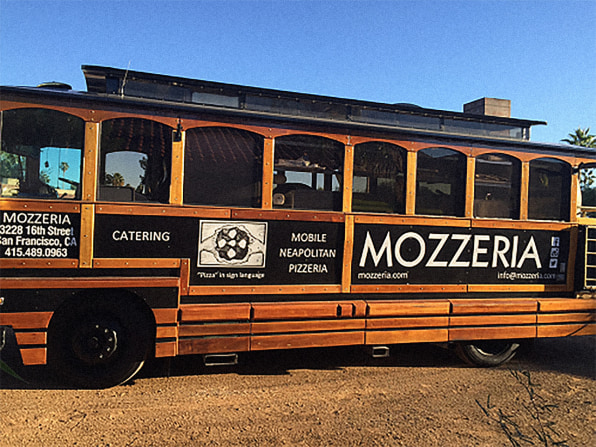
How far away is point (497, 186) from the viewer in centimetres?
658

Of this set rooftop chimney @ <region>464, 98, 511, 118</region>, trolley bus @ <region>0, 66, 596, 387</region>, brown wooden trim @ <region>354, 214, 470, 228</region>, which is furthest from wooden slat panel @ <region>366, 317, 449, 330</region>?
rooftop chimney @ <region>464, 98, 511, 118</region>

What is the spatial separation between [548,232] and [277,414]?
4588 millimetres

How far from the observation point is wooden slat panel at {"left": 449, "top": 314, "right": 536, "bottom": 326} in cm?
620

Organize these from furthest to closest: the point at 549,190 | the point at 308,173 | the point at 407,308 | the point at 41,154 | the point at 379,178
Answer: the point at 549,190
the point at 379,178
the point at 407,308
the point at 308,173
the point at 41,154

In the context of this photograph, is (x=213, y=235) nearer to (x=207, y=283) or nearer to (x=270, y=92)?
(x=207, y=283)

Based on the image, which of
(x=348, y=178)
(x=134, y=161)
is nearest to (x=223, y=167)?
(x=134, y=161)

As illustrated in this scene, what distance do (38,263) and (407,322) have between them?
421cm

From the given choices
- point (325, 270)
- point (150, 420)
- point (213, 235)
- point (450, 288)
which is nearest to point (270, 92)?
point (213, 235)

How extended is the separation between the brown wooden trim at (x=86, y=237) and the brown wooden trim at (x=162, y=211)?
0.35 ft

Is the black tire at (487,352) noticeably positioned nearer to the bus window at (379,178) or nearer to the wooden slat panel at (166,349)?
the bus window at (379,178)

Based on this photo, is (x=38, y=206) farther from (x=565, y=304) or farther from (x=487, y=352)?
(x=565, y=304)

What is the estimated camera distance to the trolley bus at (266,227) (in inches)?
196

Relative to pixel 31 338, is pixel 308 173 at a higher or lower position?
higher

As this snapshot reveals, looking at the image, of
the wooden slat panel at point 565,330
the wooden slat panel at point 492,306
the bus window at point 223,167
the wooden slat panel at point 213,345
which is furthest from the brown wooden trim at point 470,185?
the wooden slat panel at point 213,345
